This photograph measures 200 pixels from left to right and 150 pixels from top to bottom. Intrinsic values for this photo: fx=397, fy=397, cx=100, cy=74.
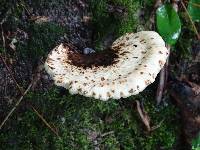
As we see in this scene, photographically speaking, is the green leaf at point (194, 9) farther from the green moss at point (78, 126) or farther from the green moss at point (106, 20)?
the green moss at point (78, 126)

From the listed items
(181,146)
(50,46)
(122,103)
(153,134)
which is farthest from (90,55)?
(181,146)

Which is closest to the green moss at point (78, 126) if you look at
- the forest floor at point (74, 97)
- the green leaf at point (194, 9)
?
the forest floor at point (74, 97)

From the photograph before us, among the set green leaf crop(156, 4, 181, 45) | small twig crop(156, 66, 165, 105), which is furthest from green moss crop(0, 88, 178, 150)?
green leaf crop(156, 4, 181, 45)

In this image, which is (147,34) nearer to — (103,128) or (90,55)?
(90,55)

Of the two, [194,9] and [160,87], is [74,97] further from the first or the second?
[194,9]

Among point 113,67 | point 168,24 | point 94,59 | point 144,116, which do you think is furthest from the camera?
point 144,116

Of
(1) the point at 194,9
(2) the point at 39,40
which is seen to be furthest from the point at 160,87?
(2) the point at 39,40

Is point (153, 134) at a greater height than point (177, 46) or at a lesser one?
lesser
